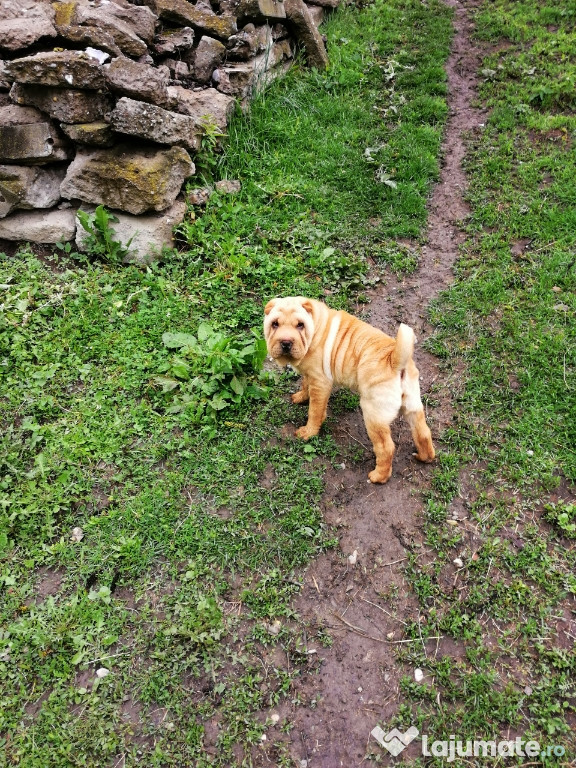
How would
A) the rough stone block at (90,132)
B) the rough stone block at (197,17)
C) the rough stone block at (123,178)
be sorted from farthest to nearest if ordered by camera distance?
the rough stone block at (197,17), the rough stone block at (123,178), the rough stone block at (90,132)

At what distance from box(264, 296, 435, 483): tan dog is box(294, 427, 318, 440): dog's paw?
148 millimetres

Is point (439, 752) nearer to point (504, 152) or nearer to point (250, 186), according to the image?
point (250, 186)

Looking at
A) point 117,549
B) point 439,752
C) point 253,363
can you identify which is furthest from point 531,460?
point 117,549

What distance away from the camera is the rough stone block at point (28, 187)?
617cm

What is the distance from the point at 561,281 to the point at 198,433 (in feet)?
15.4

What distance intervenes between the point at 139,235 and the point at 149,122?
1.31 meters

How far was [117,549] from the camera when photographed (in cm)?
426

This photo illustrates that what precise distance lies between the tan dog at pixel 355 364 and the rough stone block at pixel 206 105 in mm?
4032

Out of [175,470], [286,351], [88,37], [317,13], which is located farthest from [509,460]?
[317,13]

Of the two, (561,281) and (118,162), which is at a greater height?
(118,162)

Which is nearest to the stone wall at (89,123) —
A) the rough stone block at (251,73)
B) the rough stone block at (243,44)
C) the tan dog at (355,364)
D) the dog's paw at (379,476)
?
the rough stone block at (251,73)

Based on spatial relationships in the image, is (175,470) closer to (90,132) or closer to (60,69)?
(90,132)

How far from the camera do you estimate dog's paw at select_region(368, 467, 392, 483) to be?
4.58 metres

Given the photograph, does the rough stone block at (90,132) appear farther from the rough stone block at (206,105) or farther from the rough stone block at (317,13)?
the rough stone block at (317,13)
